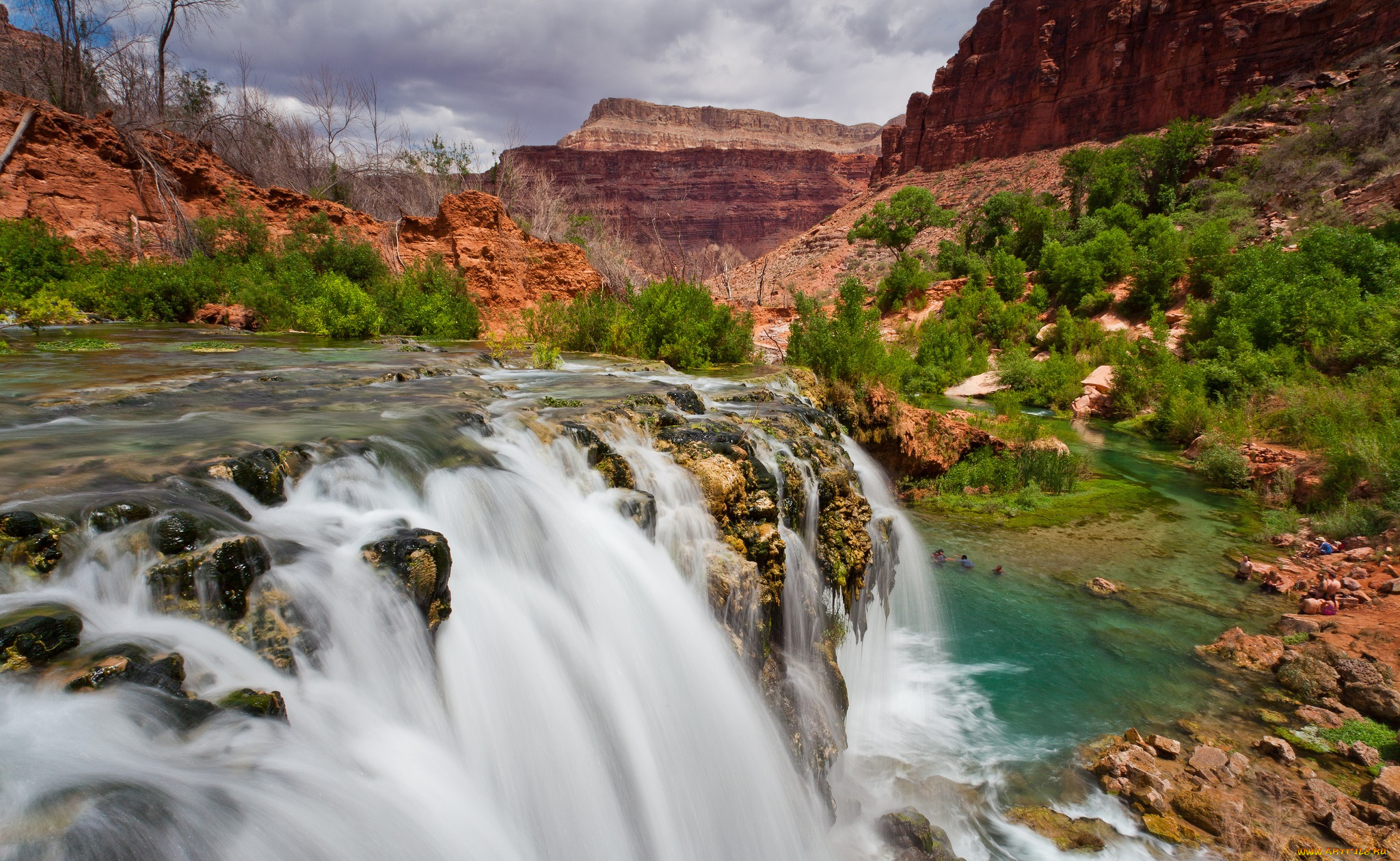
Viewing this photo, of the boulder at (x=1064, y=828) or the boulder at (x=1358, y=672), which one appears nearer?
the boulder at (x=1064, y=828)

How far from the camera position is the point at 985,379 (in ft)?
72.8

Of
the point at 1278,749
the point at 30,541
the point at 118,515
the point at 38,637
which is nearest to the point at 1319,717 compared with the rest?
the point at 1278,749

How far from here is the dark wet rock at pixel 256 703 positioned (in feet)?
6.72

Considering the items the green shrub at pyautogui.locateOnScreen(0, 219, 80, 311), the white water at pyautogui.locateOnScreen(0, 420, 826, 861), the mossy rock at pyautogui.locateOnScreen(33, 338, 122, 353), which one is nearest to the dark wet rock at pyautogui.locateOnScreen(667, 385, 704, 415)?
the white water at pyautogui.locateOnScreen(0, 420, 826, 861)

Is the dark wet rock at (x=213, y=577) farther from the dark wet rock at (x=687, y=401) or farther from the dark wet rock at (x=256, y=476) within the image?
the dark wet rock at (x=687, y=401)

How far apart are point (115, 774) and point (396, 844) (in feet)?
2.83

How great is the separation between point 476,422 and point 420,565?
2109mm

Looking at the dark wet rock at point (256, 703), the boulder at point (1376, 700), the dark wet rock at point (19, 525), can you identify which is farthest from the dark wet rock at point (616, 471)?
the boulder at point (1376, 700)

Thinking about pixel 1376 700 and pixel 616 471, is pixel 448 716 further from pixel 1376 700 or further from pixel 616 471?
pixel 1376 700

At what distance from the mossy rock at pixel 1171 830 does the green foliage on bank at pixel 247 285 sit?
45.3ft

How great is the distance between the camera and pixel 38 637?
1.87m

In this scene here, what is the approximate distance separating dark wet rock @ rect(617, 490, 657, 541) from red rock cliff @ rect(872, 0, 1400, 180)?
54.2 metres

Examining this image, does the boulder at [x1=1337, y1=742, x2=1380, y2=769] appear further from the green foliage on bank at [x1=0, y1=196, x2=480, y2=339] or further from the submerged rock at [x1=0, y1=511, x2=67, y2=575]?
the green foliage on bank at [x1=0, y1=196, x2=480, y2=339]

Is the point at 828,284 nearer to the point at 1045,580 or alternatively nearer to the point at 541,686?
the point at 1045,580
